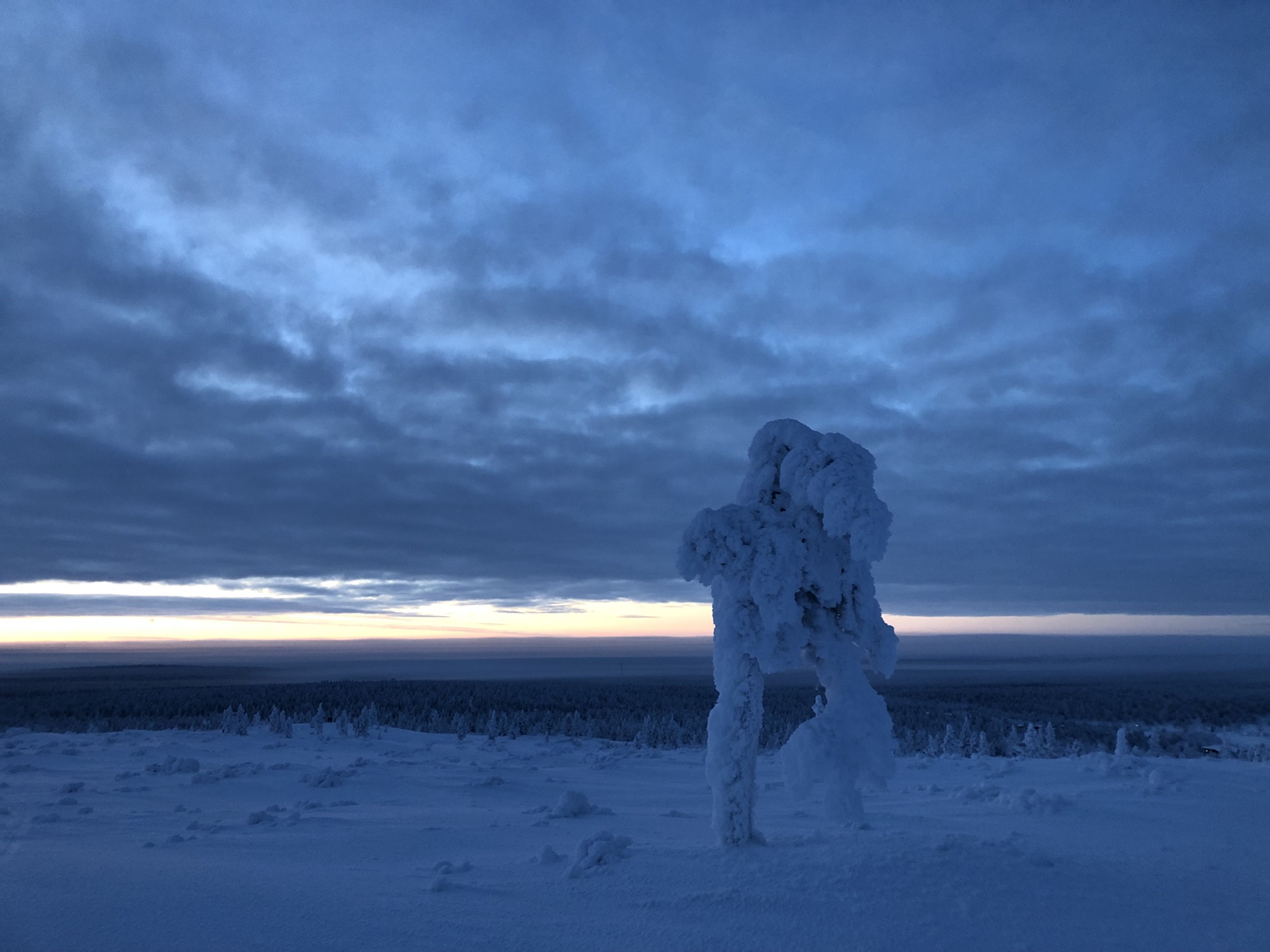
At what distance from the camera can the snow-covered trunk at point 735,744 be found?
12406 millimetres

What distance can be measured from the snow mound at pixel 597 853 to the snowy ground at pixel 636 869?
1.6 inches

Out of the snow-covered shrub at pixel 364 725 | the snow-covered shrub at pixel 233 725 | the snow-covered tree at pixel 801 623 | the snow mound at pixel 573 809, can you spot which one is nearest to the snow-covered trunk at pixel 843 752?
the snow-covered tree at pixel 801 623

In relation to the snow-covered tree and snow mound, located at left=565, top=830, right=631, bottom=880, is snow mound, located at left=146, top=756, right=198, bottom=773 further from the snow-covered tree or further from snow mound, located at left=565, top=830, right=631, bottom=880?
the snow-covered tree

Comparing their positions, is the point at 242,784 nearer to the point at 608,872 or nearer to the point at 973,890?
the point at 608,872

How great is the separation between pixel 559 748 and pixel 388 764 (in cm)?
950

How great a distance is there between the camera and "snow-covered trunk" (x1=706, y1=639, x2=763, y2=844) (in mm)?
12406

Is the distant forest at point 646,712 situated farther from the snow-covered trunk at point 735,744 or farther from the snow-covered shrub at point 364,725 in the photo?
the snow-covered trunk at point 735,744

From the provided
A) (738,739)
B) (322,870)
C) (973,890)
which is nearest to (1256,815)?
(973,890)

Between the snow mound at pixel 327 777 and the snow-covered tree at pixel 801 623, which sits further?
the snow mound at pixel 327 777

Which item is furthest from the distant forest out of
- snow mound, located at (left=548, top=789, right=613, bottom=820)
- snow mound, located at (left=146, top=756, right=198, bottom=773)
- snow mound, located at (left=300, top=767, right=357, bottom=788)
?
snow mound, located at (left=300, top=767, right=357, bottom=788)

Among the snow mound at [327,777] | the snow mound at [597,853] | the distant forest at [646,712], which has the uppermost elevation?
the snow mound at [597,853]

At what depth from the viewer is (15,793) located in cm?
1869

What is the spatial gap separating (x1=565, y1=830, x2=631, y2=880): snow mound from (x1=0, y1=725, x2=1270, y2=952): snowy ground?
0.13ft

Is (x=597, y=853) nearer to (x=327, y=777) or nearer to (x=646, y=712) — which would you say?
(x=327, y=777)
